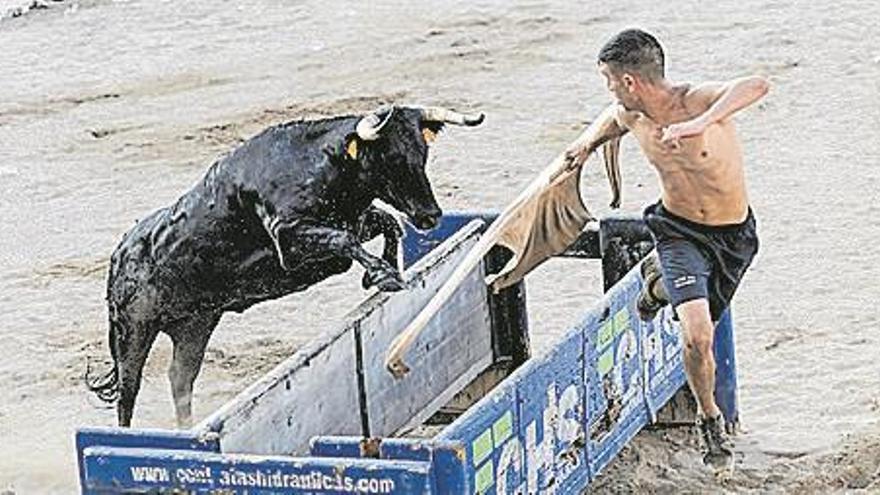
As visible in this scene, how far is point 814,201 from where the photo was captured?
11.5m

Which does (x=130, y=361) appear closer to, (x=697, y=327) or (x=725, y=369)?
(x=725, y=369)

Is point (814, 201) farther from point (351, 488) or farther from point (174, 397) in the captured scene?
point (351, 488)

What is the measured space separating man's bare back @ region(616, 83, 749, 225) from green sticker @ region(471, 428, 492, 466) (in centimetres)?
113

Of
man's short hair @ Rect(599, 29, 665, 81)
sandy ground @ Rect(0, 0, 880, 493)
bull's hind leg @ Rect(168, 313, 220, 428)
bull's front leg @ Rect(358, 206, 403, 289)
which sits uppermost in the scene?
man's short hair @ Rect(599, 29, 665, 81)

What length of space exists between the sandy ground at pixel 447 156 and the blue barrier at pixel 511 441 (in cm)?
44

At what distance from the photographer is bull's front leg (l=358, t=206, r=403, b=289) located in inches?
295

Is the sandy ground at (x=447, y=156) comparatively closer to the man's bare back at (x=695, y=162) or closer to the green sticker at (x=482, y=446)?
the man's bare back at (x=695, y=162)

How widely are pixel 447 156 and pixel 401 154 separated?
21.0 ft

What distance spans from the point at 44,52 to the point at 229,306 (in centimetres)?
1133

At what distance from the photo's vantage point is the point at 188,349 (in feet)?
26.7

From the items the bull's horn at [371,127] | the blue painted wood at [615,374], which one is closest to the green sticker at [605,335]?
the blue painted wood at [615,374]

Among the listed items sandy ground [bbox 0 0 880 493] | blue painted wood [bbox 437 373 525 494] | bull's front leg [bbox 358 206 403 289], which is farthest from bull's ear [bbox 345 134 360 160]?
sandy ground [bbox 0 0 880 493]

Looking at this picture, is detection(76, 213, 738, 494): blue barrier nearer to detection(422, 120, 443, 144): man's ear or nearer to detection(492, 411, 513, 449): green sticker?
detection(492, 411, 513, 449): green sticker

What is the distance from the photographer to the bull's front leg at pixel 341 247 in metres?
7.00
